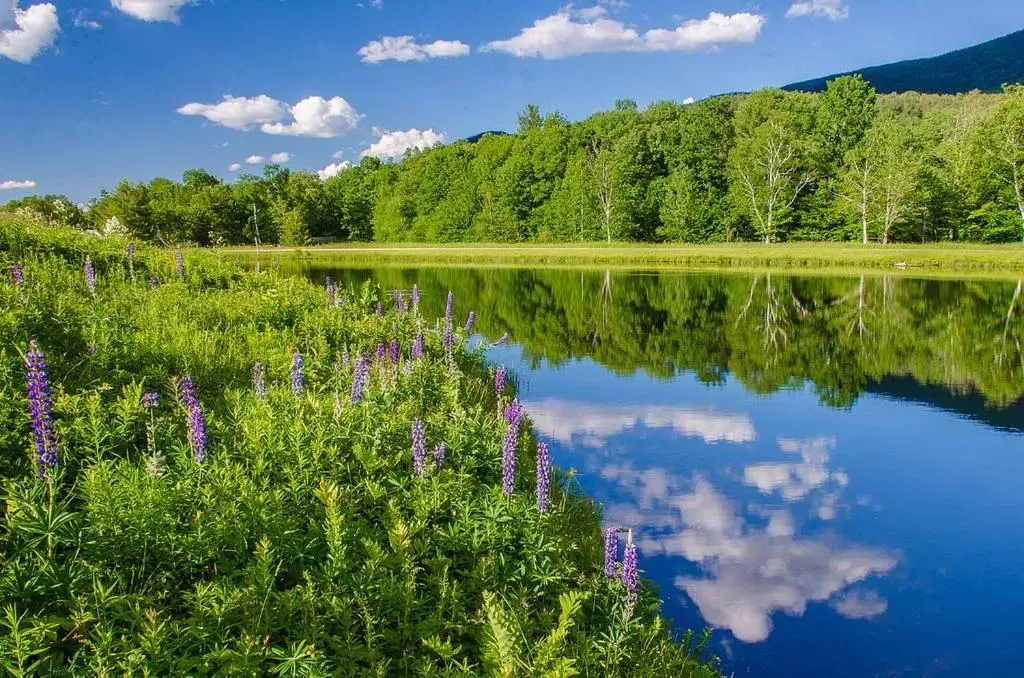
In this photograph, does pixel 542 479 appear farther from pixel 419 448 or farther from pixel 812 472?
pixel 812 472

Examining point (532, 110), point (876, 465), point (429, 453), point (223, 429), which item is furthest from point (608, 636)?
point (532, 110)

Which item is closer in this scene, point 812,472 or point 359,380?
point 359,380

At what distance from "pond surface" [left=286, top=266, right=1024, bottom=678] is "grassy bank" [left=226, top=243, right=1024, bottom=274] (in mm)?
27643

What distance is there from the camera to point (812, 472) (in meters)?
11.0

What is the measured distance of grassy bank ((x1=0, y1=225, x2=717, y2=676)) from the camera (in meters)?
3.49

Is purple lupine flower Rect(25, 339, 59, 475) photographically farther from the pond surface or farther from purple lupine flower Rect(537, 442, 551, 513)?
the pond surface

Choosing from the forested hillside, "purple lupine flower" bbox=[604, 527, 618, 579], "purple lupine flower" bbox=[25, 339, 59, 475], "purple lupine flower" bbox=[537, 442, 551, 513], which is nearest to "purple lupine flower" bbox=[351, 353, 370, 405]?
"purple lupine flower" bbox=[537, 442, 551, 513]

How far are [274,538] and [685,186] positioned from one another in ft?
265

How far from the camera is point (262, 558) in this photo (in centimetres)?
372

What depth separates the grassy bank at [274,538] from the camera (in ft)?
11.5

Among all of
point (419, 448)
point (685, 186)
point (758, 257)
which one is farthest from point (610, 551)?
point (685, 186)

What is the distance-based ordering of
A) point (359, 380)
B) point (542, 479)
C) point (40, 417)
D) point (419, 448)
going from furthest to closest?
1. point (359, 380)
2. point (419, 448)
3. point (542, 479)
4. point (40, 417)

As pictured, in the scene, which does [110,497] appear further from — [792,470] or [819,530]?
[792,470]

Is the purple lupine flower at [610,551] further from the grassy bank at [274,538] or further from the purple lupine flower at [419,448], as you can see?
the purple lupine flower at [419,448]
